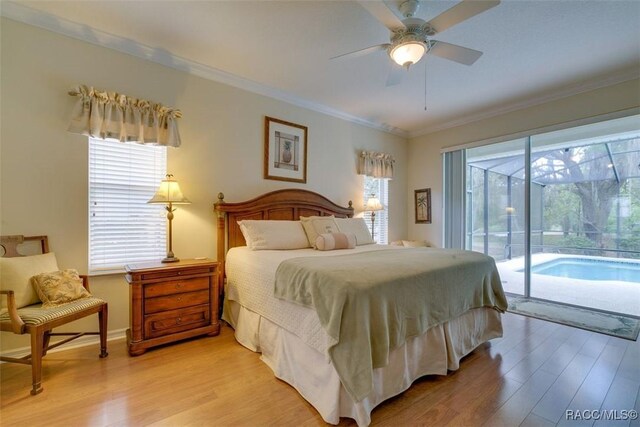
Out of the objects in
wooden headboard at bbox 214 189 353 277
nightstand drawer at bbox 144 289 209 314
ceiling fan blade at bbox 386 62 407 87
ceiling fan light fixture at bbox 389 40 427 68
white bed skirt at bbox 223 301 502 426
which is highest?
ceiling fan blade at bbox 386 62 407 87

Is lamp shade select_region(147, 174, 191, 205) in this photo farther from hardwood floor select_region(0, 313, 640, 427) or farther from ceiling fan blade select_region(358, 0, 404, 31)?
ceiling fan blade select_region(358, 0, 404, 31)

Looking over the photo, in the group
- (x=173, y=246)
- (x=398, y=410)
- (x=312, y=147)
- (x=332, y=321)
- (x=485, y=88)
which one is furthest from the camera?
(x=312, y=147)

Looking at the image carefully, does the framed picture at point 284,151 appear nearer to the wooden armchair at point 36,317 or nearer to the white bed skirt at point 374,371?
the white bed skirt at point 374,371

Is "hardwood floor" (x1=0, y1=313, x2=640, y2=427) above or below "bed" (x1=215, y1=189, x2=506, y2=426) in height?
below

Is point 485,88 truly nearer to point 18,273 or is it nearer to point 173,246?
point 173,246

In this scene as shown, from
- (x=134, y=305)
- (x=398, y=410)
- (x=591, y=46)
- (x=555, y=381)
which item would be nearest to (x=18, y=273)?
(x=134, y=305)

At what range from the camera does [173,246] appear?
290 centimetres

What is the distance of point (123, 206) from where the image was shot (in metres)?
2.67

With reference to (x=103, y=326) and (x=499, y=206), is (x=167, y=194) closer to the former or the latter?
(x=103, y=326)

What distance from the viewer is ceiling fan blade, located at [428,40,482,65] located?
2029 mm

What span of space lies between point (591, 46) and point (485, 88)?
1001 mm

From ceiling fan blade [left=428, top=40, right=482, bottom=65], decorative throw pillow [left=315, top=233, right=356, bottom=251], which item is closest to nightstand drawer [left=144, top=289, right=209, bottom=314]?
decorative throw pillow [left=315, top=233, right=356, bottom=251]

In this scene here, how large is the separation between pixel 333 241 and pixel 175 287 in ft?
5.22

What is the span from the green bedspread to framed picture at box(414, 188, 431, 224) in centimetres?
275
